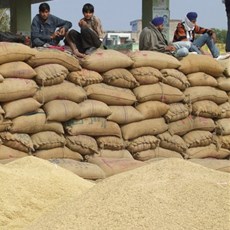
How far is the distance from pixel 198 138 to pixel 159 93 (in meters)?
0.81

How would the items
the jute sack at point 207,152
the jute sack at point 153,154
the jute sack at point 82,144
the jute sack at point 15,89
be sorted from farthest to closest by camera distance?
the jute sack at point 207,152 → the jute sack at point 153,154 → the jute sack at point 82,144 → the jute sack at point 15,89

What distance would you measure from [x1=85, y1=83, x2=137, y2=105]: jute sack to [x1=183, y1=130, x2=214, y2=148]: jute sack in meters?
0.95

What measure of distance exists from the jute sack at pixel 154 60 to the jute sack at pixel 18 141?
157cm

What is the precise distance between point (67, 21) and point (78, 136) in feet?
7.05

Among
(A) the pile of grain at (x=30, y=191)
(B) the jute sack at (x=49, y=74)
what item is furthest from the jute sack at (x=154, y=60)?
(A) the pile of grain at (x=30, y=191)

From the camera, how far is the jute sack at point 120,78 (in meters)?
6.92

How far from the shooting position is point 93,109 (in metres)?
6.74

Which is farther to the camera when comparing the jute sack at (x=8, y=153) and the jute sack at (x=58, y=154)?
the jute sack at (x=58, y=154)

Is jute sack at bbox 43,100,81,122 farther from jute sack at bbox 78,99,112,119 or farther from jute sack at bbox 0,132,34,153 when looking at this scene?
jute sack at bbox 0,132,34,153

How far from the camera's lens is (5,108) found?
627 cm

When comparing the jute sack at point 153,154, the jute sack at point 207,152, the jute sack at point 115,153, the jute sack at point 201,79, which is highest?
the jute sack at point 201,79

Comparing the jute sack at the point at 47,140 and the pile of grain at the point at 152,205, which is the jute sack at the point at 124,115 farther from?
the pile of grain at the point at 152,205

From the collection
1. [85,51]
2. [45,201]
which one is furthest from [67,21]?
[45,201]

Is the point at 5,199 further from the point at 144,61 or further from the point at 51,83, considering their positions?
the point at 144,61
